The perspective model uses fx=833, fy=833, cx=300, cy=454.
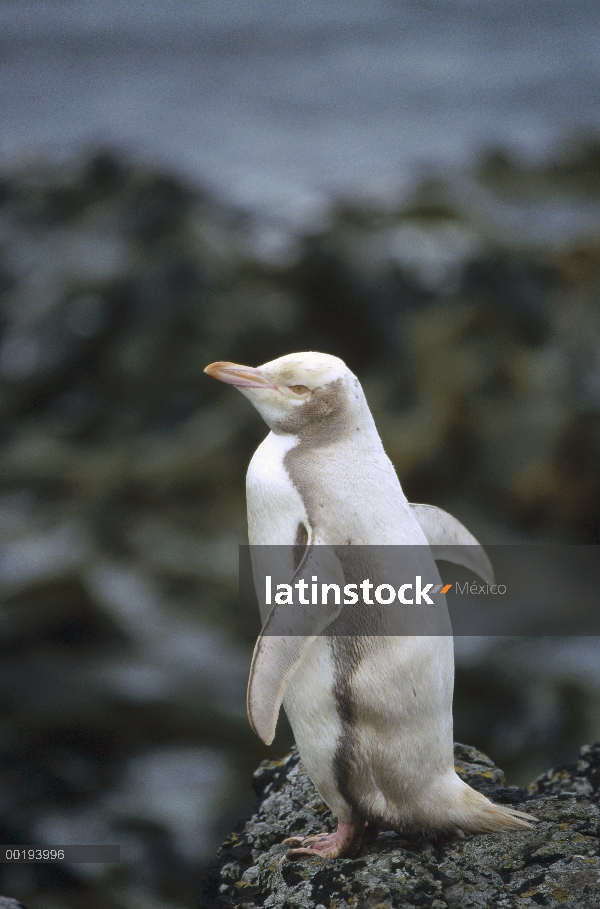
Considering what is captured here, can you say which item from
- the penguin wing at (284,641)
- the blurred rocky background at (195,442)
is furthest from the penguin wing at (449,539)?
the blurred rocky background at (195,442)

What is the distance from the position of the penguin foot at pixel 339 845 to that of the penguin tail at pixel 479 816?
4.6 inches

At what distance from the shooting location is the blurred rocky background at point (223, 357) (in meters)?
2.29

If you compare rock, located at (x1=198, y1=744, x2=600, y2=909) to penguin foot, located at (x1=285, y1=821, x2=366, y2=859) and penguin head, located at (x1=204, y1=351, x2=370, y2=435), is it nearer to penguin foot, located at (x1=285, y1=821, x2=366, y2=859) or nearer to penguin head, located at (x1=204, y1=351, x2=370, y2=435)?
penguin foot, located at (x1=285, y1=821, x2=366, y2=859)

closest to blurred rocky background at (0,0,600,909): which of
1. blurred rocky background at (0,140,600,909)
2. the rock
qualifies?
blurred rocky background at (0,140,600,909)

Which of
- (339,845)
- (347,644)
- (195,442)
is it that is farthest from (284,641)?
(195,442)

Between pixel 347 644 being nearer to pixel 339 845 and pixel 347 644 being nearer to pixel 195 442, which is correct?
pixel 339 845

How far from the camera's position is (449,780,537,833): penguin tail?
1.00 metres

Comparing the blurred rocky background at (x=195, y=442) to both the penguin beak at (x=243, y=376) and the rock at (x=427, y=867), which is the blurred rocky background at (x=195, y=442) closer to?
the rock at (x=427, y=867)

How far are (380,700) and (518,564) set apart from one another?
195 centimetres

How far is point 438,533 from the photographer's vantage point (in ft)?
3.74

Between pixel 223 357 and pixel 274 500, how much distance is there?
2.15m

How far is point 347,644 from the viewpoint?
96 cm

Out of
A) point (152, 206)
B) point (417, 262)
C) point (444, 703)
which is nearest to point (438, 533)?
point (444, 703)

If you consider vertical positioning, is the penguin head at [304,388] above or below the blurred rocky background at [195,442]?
below
